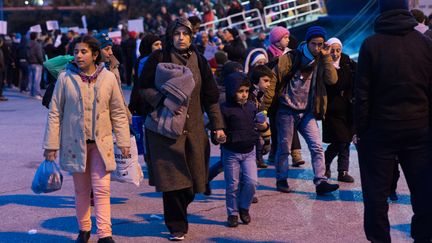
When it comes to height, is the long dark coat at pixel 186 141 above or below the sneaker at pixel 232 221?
above

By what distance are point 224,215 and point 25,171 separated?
3635mm

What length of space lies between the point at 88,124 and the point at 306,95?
290 cm

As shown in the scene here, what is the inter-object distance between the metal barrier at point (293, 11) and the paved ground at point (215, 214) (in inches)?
745

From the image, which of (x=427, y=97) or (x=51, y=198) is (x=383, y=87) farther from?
(x=51, y=198)

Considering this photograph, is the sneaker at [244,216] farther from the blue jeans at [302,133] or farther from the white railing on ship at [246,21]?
the white railing on ship at [246,21]

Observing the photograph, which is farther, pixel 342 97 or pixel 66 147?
pixel 342 97

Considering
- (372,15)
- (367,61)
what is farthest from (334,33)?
(367,61)

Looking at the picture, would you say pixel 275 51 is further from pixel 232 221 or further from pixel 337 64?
pixel 232 221

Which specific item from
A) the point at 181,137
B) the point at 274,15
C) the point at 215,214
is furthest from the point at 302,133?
the point at 274,15

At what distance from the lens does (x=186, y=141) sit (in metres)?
6.47

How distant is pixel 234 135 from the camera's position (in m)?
6.96

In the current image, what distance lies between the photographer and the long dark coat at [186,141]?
636 cm

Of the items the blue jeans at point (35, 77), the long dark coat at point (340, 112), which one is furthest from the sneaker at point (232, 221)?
the blue jeans at point (35, 77)

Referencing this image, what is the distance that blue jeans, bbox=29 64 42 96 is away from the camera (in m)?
21.5
